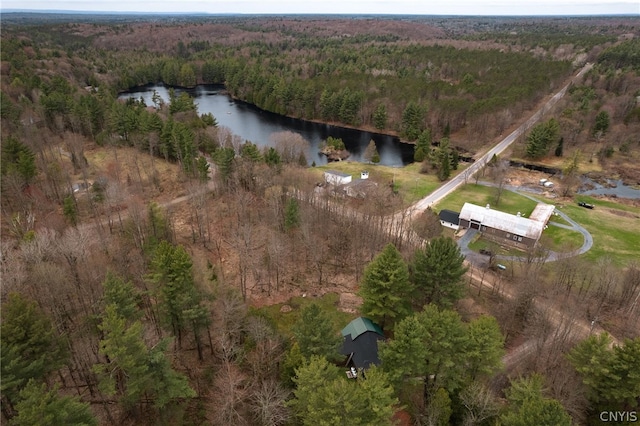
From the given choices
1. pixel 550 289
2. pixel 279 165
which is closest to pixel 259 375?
pixel 550 289

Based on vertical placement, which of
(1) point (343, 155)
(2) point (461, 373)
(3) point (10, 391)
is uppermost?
(3) point (10, 391)

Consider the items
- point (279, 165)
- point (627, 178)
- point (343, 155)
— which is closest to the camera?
point (279, 165)

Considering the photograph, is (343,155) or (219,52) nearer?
(343,155)

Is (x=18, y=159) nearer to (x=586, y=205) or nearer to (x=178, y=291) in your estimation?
(x=178, y=291)

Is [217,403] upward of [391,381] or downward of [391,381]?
downward

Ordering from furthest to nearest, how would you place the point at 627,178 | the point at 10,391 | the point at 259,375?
the point at 627,178 < the point at 259,375 < the point at 10,391

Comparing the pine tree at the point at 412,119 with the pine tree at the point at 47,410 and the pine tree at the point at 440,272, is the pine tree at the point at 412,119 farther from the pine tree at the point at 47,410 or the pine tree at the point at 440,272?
the pine tree at the point at 47,410

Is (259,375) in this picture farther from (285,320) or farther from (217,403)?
(285,320)
